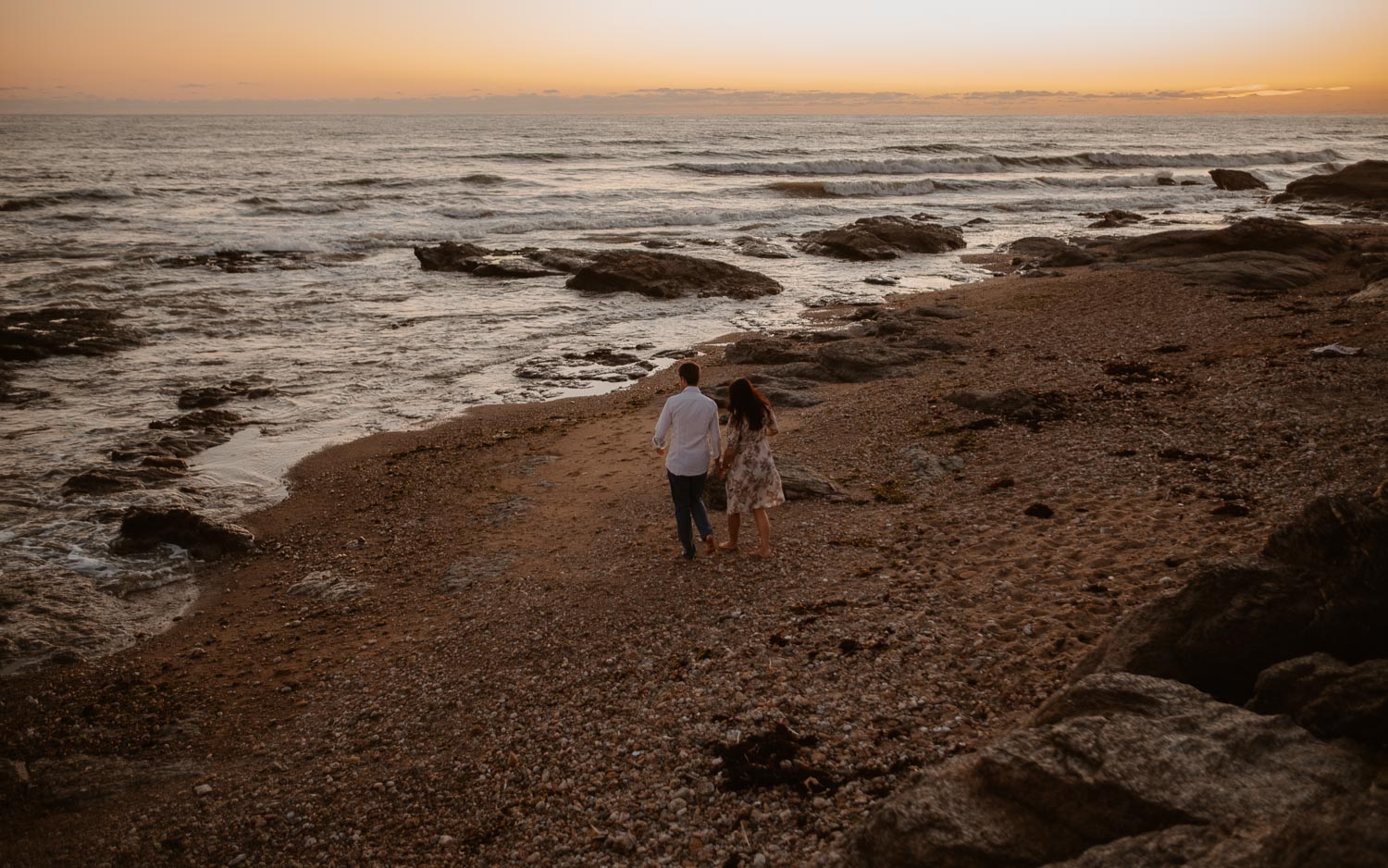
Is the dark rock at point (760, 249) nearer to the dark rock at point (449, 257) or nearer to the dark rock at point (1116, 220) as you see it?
the dark rock at point (449, 257)

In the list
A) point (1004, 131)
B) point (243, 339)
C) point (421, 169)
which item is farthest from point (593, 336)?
point (1004, 131)

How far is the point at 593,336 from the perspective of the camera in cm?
2212

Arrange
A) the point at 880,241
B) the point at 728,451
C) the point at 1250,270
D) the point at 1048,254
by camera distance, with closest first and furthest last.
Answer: the point at 728,451
the point at 1250,270
the point at 1048,254
the point at 880,241

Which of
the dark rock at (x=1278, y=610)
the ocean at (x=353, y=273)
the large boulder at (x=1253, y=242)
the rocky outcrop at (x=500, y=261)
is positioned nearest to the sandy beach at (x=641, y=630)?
the dark rock at (x=1278, y=610)

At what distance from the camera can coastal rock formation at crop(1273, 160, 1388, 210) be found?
44844 mm

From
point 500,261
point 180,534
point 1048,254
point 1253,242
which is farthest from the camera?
point 1048,254

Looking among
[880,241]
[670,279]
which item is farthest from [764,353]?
[880,241]

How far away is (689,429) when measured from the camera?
912 centimetres

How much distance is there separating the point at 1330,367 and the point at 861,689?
10097 mm

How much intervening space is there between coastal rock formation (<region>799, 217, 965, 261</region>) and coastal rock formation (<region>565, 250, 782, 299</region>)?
6.02m

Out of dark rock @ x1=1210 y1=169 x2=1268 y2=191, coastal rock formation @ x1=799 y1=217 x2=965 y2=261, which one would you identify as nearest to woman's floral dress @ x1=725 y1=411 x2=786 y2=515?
coastal rock formation @ x1=799 y1=217 x2=965 y2=261

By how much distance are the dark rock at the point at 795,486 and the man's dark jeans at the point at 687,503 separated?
1.06 meters

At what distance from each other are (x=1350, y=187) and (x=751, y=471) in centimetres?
5124

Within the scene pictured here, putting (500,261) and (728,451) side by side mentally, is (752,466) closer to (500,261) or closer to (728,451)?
(728,451)
